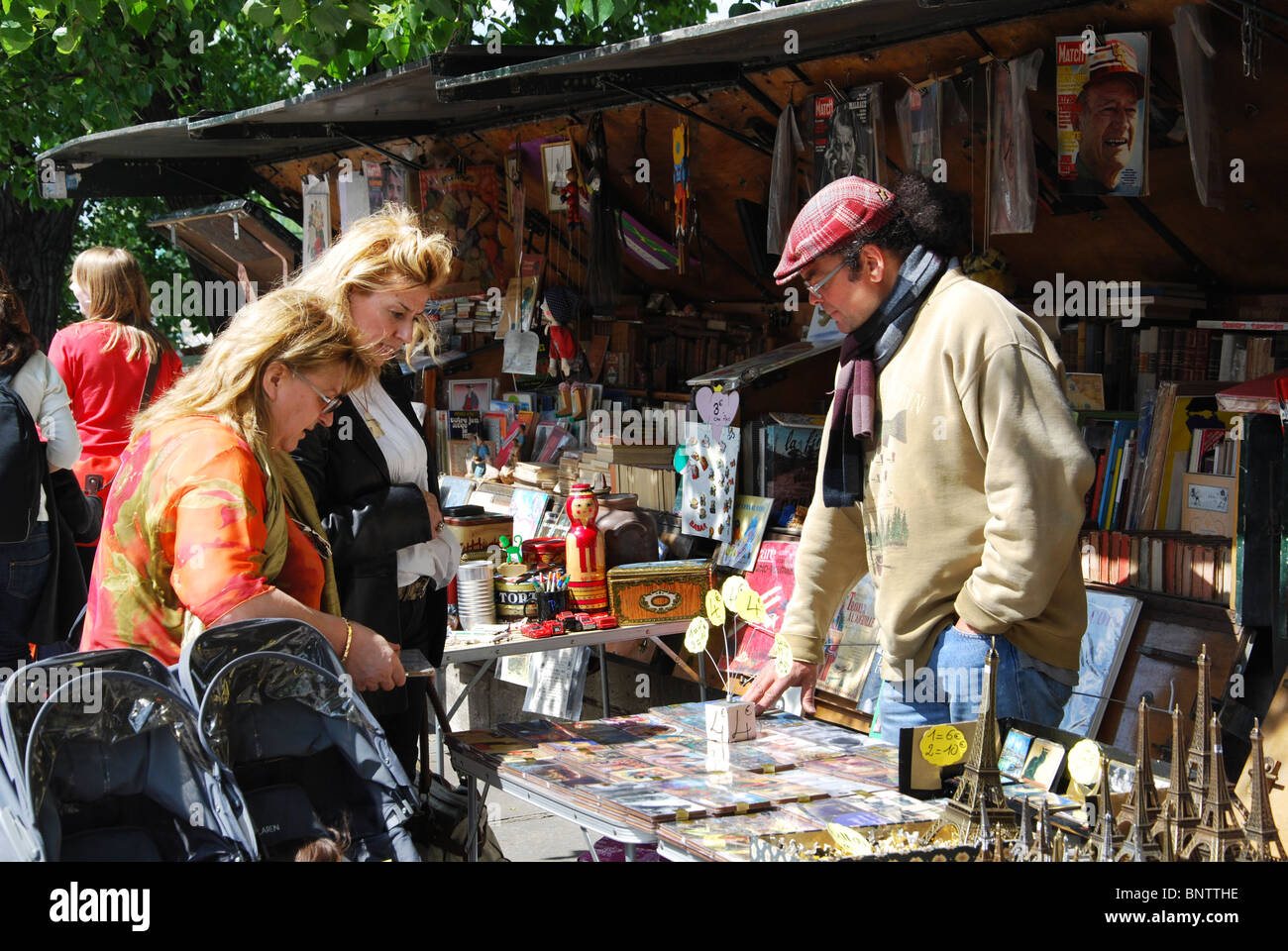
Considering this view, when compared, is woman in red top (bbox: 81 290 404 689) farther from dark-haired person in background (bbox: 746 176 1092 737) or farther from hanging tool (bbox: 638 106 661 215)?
hanging tool (bbox: 638 106 661 215)

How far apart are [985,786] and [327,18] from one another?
4.96 metres

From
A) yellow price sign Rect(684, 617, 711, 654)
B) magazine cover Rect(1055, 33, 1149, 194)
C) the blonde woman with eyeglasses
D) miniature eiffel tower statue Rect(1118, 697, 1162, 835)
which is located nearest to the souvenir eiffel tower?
miniature eiffel tower statue Rect(1118, 697, 1162, 835)

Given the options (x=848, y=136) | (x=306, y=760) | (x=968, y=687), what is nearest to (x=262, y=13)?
(x=848, y=136)

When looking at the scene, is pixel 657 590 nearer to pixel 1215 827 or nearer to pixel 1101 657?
pixel 1101 657

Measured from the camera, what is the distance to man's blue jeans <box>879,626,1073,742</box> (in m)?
2.72

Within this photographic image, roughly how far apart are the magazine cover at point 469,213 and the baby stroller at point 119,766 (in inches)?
177

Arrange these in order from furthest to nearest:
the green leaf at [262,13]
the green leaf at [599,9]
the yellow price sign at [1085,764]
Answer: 1. the green leaf at [599,9]
2. the green leaf at [262,13]
3. the yellow price sign at [1085,764]

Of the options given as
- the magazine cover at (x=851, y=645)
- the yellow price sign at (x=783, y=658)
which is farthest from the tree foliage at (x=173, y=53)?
the yellow price sign at (x=783, y=658)

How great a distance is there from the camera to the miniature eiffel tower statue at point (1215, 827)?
203 centimetres

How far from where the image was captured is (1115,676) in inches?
163

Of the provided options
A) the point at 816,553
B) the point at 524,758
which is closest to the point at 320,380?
the point at 524,758

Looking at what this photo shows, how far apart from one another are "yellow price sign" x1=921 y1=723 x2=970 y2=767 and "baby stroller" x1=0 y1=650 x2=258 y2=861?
1298mm

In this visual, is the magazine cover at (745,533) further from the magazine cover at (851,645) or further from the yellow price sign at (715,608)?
the yellow price sign at (715,608)

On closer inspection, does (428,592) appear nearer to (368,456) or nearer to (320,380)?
(368,456)
